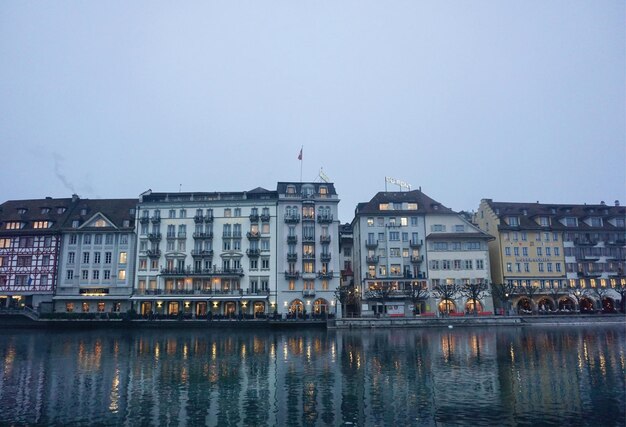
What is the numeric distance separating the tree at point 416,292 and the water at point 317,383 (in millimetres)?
28928

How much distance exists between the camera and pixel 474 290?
76875 mm

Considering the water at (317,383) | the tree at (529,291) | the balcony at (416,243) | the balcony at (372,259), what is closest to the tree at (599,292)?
the tree at (529,291)

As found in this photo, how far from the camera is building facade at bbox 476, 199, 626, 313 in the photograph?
8669 cm

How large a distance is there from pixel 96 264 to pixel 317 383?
65.2 m

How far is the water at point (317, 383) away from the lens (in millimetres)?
22188

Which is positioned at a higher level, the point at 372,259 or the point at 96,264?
the point at 372,259

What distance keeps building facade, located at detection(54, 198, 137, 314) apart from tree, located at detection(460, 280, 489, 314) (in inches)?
2251

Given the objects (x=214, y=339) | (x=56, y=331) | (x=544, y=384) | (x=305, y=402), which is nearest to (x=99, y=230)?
(x=56, y=331)

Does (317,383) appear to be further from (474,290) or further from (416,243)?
(416,243)

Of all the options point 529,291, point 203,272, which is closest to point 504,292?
point 529,291

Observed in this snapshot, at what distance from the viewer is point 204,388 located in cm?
2786

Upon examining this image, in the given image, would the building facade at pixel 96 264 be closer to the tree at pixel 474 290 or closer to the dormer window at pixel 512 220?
the tree at pixel 474 290

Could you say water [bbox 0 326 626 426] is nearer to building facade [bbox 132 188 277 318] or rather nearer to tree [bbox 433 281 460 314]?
tree [bbox 433 281 460 314]

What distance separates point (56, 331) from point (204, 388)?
1949 inches
